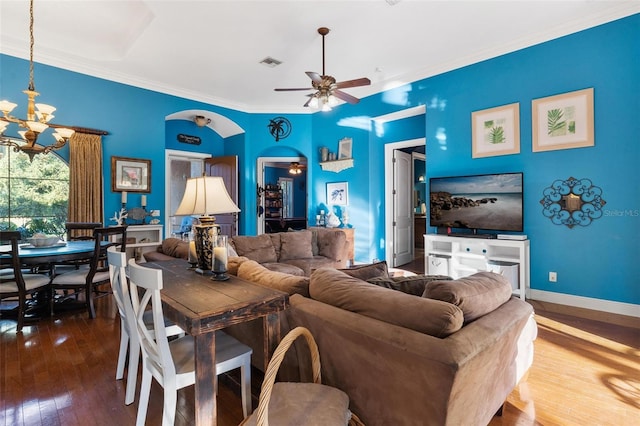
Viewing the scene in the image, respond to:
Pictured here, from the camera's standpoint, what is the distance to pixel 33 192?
4.42m

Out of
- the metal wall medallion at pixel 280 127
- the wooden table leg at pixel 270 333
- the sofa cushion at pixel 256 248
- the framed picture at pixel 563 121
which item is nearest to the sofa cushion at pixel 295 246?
the sofa cushion at pixel 256 248

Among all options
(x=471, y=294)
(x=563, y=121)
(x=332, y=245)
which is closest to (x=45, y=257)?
(x=332, y=245)

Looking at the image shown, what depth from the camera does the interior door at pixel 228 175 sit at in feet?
21.6

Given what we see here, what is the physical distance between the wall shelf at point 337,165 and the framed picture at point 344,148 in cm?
10

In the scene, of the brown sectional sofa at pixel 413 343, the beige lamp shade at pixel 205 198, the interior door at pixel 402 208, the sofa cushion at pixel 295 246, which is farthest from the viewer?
the interior door at pixel 402 208

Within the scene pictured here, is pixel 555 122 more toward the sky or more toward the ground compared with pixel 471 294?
more toward the sky

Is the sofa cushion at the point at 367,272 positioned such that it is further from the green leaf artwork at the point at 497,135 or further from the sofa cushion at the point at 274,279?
the green leaf artwork at the point at 497,135

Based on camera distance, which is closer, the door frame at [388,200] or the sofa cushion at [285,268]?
the sofa cushion at [285,268]

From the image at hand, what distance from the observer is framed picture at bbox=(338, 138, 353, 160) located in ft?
20.2

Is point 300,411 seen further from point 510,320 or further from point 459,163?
point 459,163

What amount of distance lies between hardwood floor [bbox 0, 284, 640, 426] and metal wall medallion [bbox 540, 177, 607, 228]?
1197mm

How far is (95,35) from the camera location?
4.10m

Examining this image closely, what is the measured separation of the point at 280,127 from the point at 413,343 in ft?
20.4

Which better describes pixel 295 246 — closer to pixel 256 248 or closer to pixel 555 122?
pixel 256 248
